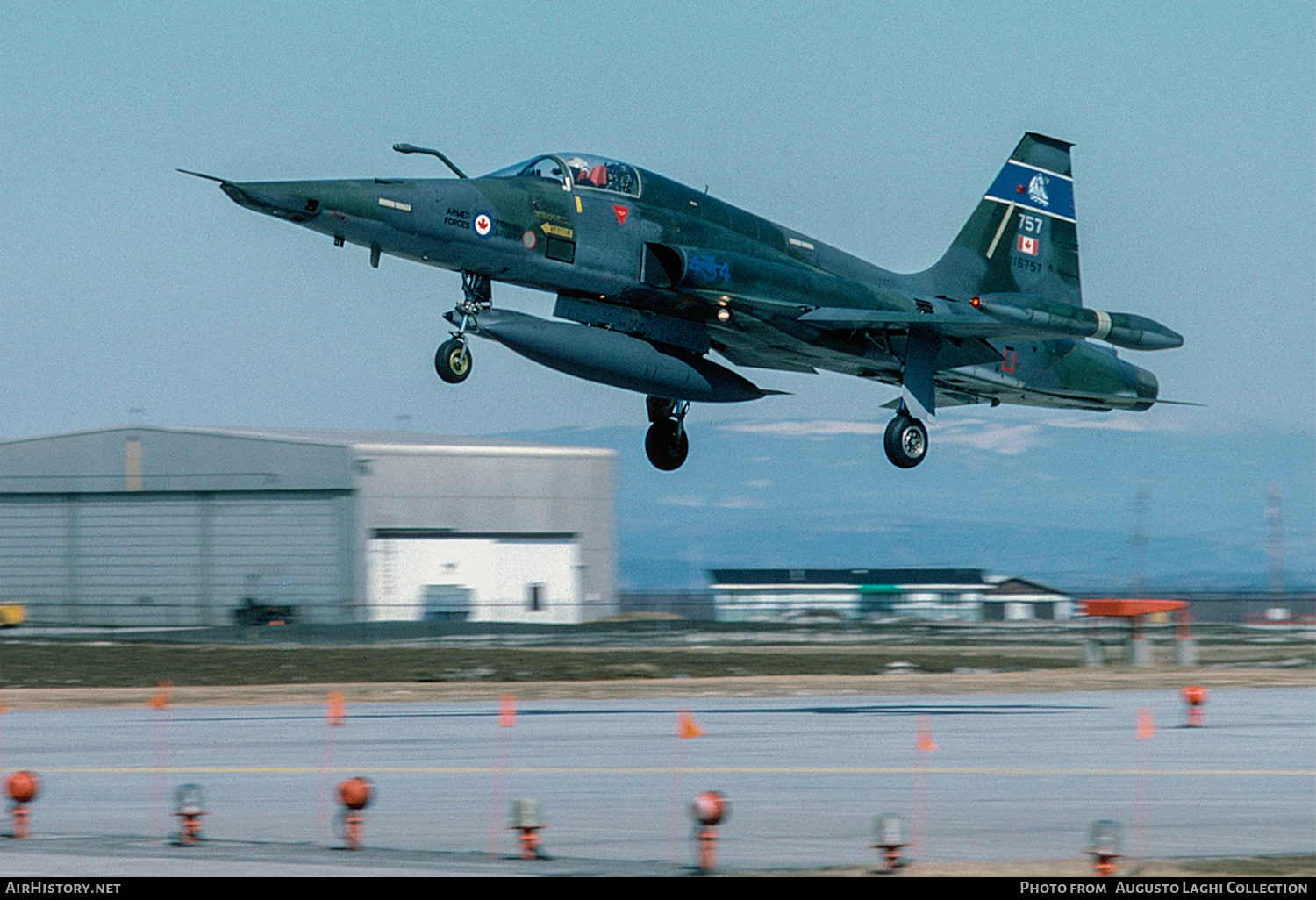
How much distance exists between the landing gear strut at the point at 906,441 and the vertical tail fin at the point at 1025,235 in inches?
188

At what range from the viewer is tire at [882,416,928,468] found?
24344mm

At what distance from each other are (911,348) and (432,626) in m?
29.6

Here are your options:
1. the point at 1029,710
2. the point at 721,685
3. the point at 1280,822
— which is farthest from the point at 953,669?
the point at 1280,822

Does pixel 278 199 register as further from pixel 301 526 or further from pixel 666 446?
pixel 301 526

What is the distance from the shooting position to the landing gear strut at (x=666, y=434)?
23.9 metres

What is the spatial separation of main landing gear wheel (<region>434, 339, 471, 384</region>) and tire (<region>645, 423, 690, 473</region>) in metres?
4.92

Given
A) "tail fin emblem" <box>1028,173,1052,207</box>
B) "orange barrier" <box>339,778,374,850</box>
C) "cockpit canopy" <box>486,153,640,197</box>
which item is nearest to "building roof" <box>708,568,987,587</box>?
"tail fin emblem" <box>1028,173,1052,207</box>

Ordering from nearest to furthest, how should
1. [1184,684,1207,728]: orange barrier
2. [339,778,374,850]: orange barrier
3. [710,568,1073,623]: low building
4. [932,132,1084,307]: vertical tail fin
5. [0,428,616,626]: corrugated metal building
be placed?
[339,778,374,850]: orange barrier, [1184,684,1207,728]: orange barrier, [932,132,1084,307]: vertical tail fin, [0,428,616,626]: corrugated metal building, [710,568,1073,623]: low building

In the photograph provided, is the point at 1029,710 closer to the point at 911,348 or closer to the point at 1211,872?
the point at 911,348

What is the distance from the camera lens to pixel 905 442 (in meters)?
24.4

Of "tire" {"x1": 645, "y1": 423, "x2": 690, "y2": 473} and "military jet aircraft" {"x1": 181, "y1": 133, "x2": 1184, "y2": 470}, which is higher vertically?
"military jet aircraft" {"x1": 181, "y1": 133, "x2": 1184, "y2": 470}

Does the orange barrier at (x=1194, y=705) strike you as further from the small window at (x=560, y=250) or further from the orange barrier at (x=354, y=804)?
the orange barrier at (x=354, y=804)

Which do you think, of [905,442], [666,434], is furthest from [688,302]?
[905,442]

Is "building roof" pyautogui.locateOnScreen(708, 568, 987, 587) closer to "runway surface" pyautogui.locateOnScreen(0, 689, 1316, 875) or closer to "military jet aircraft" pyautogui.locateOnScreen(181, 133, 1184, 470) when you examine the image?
"runway surface" pyautogui.locateOnScreen(0, 689, 1316, 875)
